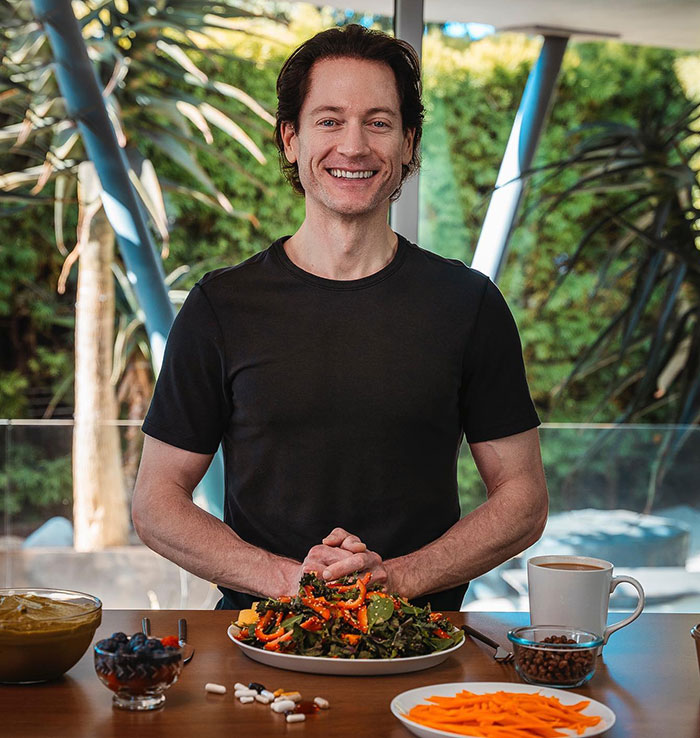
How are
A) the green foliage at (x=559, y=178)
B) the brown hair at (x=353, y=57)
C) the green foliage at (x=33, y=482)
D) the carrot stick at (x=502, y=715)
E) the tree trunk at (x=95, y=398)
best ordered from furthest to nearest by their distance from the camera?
the green foliage at (x=559, y=178), the tree trunk at (x=95, y=398), the green foliage at (x=33, y=482), the brown hair at (x=353, y=57), the carrot stick at (x=502, y=715)

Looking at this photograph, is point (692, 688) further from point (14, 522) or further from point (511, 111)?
point (511, 111)

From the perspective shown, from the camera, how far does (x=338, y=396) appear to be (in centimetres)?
182

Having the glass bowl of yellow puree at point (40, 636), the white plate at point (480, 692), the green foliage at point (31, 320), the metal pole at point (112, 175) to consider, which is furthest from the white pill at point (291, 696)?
the green foliage at point (31, 320)

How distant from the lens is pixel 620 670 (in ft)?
4.37

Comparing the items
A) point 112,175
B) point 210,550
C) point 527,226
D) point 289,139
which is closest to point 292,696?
point 210,550

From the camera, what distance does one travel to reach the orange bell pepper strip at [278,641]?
4.24 ft

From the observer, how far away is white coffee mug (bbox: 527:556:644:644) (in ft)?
4.40

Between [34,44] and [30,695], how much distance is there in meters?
3.07

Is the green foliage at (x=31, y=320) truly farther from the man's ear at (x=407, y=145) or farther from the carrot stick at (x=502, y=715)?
the carrot stick at (x=502, y=715)

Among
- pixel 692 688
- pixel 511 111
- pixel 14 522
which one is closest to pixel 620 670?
pixel 692 688

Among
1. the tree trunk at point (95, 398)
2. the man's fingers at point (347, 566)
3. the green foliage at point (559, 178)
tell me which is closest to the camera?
the man's fingers at point (347, 566)

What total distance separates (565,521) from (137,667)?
2.73m

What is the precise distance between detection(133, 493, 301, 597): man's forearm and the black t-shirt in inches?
3.8

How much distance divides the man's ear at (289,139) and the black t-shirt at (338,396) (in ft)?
0.76
